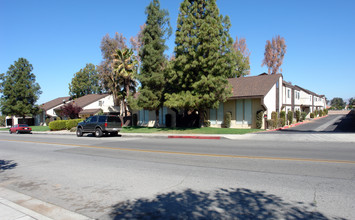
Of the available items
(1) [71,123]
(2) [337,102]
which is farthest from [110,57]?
(2) [337,102]

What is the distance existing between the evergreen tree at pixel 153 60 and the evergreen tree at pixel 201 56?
8.98 ft

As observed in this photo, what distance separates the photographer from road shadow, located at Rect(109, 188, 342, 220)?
4.50 meters

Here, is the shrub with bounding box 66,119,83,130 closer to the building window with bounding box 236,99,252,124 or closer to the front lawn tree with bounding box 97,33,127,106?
the front lawn tree with bounding box 97,33,127,106

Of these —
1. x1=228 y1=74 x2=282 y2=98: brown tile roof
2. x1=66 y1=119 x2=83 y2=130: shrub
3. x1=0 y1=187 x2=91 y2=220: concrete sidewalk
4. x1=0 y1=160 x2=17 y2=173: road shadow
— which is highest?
x1=228 y1=74 x2=282 y2=98: brown tile roof

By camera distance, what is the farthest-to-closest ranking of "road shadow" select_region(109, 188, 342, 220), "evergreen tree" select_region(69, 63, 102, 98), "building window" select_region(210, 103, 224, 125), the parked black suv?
"evergreen tree" select_region(69, 63, 102, 98) < "building window" select_region(210, 103, 224, 125) < the parked black suv < "road shadow" select_region(109, 188, 342, 220)

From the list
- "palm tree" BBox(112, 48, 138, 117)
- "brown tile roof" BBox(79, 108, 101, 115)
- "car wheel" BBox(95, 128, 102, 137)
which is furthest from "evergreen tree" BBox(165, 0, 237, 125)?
"brown tile roof" BBox(79, 108, 101, 115)

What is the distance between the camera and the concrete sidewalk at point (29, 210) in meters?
4.60

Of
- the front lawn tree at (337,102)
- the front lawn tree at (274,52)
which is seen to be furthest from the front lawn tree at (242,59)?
the front lawn tree at (337,102)

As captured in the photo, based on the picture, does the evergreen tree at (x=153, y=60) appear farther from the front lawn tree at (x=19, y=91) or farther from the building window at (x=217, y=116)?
the front lawn tree at (x=19, y=91)

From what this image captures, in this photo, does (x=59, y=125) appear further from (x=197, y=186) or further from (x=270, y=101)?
(x=197, y=186)

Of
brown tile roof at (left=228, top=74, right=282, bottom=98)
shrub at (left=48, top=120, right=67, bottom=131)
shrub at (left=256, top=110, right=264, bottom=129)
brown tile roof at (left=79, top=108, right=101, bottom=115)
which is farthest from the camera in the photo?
brown tile roof at (left=79, top=108, right=101, bottom=115)

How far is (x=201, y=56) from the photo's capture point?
21984mm

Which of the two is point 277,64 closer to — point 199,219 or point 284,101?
point 284,101

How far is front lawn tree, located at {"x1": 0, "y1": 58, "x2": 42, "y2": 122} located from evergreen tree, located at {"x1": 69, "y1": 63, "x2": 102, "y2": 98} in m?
13.0
